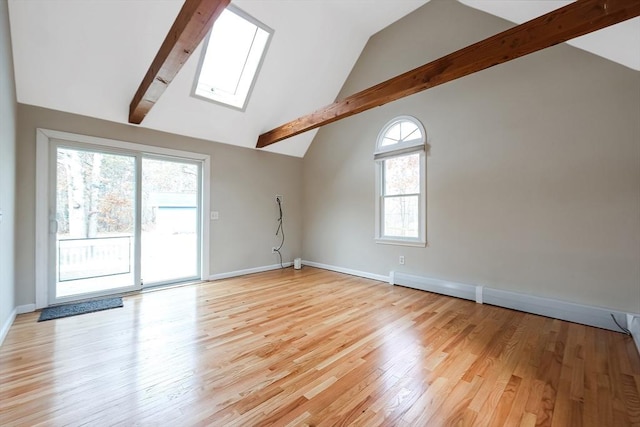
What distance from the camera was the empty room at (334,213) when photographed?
1.75m

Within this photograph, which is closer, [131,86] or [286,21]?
[131,86]

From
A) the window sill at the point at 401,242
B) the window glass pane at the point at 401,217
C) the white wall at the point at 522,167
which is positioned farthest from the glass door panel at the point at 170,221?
the window glass pane at the point at 401,217

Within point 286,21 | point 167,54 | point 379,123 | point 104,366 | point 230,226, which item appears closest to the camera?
point 104,366

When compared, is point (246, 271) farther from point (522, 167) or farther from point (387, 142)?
point (522, 167)

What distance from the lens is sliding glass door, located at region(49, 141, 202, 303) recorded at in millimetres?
3338

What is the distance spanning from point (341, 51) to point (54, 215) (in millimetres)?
4753

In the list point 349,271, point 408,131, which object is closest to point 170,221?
point 349,271

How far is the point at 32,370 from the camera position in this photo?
1910mm

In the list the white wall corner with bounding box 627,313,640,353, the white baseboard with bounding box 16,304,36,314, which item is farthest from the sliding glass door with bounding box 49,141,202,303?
the white wall corner with bounding box 627,313,640,353

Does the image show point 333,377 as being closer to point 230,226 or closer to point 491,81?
point 230,226

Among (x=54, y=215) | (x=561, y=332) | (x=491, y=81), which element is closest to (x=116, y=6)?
(x=54, y=215)

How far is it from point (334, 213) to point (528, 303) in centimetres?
Answer: 323

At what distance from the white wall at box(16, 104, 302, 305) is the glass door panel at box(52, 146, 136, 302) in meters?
0.27

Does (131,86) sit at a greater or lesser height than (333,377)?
greater
